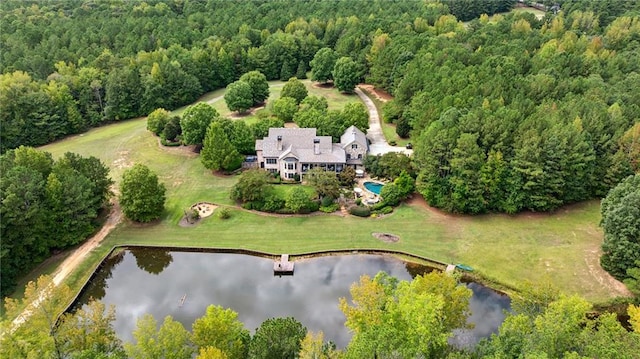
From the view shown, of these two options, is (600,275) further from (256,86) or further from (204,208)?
(256,86)

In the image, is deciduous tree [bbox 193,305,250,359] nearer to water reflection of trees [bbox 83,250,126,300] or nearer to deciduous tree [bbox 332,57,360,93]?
water reflection of trees [bbox 83,250,126,300]

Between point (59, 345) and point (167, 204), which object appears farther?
point (167, 204)

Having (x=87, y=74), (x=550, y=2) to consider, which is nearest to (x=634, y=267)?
(x=87, y=74)

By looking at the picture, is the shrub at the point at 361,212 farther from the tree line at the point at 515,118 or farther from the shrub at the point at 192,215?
the shrub at the point at 192,215

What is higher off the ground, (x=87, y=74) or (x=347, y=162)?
(x=87, y=74)

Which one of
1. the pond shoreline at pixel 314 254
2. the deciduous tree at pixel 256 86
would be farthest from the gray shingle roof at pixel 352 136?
the deciduous tree at pixel 256 86

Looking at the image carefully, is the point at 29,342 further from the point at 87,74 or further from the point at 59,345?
the point at 87,74

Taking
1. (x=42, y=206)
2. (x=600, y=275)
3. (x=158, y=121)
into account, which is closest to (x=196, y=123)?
(x=158, y=121)
